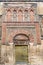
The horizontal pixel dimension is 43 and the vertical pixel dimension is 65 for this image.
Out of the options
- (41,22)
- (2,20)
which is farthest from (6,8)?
(41,22)

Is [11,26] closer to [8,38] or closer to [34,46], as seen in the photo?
[8,38]

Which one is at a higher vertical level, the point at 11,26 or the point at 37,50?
the point at 11,26

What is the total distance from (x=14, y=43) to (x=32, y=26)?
4.98ft

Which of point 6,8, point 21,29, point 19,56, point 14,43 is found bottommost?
point 19,56

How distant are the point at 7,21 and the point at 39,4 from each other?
233 centimetres

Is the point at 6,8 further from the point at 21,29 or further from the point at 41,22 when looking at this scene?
the point at 41,22

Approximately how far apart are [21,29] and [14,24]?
1.76 ft

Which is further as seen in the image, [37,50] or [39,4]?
[39,4]

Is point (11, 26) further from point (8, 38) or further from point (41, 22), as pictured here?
point (41, 22)

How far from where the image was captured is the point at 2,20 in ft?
36.7

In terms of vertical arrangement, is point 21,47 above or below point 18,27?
below

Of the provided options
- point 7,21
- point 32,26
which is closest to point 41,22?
point 32,26

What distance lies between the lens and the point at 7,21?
1115cm

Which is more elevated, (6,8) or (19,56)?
(6,8)
